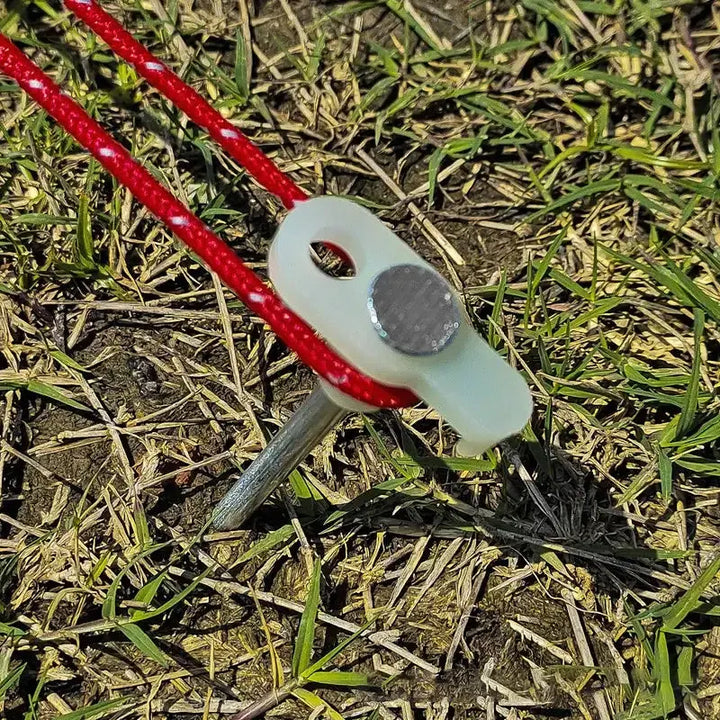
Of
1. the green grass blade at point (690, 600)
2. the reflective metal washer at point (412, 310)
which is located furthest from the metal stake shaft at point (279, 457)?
the green grass blade at point (690, 600)

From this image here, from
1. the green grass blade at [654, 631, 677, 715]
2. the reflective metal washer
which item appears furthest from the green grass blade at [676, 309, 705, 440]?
the reflective metal washer

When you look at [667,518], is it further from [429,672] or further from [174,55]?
[174,55]

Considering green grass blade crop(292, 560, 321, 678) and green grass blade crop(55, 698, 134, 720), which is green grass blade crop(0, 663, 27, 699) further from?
green grass blade crop(292, 560, 321, 678)

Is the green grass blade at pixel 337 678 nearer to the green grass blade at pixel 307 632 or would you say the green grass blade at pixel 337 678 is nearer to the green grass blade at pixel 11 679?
the green grass blade at pixel 307 632

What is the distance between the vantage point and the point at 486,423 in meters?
0.98

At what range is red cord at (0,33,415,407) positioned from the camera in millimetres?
1019

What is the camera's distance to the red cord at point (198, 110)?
1.17 m

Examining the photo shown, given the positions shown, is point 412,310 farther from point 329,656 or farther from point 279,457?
point 329,656

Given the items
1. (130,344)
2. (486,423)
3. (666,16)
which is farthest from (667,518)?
(666,16)

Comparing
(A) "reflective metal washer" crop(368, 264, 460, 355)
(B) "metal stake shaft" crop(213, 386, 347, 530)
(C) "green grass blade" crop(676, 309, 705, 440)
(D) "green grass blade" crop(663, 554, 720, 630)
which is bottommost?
(D) "green grass blade" crop(663, 554, 720, 630)

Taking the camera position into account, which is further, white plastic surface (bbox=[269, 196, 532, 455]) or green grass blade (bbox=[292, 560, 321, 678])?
green grass blade (bbox=[292, 560, 321, 678])

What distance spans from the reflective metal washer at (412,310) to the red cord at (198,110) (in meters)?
0.24

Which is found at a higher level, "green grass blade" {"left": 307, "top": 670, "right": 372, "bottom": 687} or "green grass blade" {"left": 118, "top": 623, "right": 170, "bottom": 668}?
"green grass blade" {"left": 118, "top": 623, "right": 170, "bottom": 668}

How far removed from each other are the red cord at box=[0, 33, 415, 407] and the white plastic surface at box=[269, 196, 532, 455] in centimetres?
2
